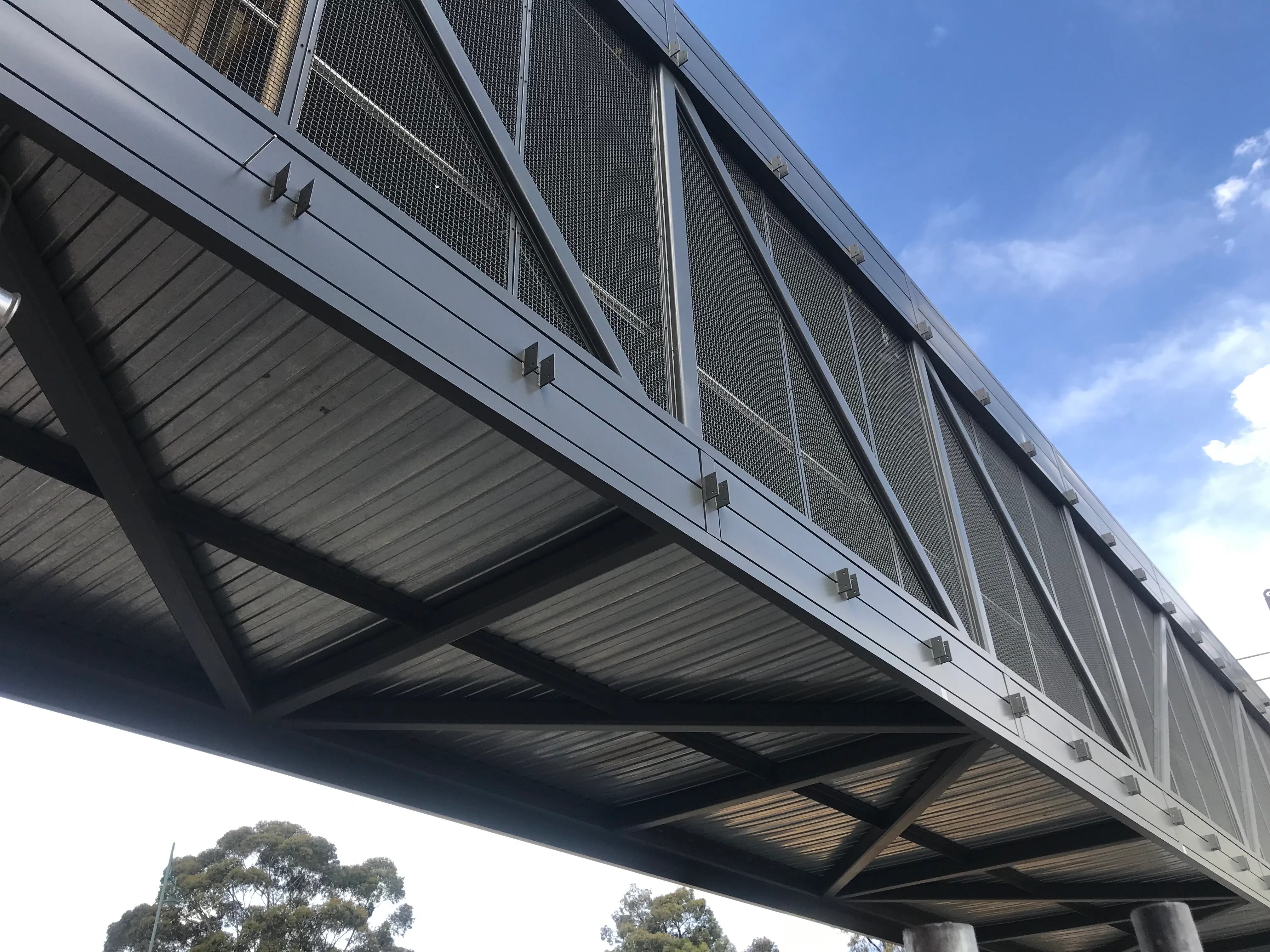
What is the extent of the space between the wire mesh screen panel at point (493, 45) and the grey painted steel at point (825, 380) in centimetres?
255

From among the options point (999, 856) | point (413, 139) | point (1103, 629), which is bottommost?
point (999, 856)

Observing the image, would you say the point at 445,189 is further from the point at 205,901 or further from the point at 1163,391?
the point at 1163,391

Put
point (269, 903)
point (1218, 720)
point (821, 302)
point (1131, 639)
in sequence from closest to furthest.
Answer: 1. point (821, 302)
2. point (1131, 639)
3. point (1218, 720)
4. point (269, 903)

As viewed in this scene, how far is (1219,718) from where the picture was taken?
746 inches

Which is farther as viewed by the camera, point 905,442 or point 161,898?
point 161,898

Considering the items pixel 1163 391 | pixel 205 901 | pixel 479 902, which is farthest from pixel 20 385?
pixel 1163 391

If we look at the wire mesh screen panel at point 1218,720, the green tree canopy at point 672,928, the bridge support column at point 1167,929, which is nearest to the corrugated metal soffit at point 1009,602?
the bridge support column at point 1167,929

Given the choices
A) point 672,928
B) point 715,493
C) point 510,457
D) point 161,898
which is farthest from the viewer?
point 672,928

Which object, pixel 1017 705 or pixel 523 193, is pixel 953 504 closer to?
pixel 1017 705

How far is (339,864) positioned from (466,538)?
4622 cm

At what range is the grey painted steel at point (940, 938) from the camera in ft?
50.6

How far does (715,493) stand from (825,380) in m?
3.02

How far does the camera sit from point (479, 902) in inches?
2645

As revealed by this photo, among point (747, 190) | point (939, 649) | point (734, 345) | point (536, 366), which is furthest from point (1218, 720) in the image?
point (536, 366)
